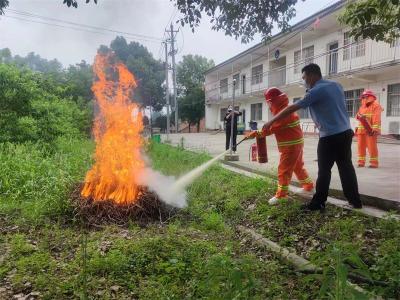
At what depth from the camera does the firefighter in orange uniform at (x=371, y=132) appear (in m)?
8.56

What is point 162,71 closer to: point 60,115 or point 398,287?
point 60,115

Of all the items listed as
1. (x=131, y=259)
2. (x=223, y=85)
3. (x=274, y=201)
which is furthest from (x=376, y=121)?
(x=223, y=85)

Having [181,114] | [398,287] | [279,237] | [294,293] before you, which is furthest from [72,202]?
[181,114]

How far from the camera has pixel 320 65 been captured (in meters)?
23.8

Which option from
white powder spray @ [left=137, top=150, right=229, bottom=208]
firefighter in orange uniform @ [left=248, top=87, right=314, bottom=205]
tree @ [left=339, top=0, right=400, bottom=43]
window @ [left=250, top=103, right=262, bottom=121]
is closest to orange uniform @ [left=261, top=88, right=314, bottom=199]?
firefighter in orange uniform @ [left=248, top=87, right=314, bottom=205]

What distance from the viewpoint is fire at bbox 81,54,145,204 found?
596cm

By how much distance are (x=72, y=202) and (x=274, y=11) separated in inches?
159

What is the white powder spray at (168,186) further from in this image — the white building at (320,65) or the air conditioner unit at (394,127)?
the air conditioner unit at (394,127)

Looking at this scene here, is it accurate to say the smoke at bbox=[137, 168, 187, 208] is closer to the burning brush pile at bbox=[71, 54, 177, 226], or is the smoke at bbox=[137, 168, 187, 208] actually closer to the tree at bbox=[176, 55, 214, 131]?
the burning brush pile at bbox=[71, 54, 177, 226]

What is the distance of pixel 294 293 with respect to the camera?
10.5ft

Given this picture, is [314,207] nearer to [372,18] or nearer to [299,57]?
[372,18]

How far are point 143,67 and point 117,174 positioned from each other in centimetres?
2669

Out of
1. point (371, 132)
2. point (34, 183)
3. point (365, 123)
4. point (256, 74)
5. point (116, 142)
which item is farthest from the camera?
point (256, 74)

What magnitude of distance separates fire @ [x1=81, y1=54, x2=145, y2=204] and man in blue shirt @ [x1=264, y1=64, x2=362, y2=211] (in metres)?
2.76
